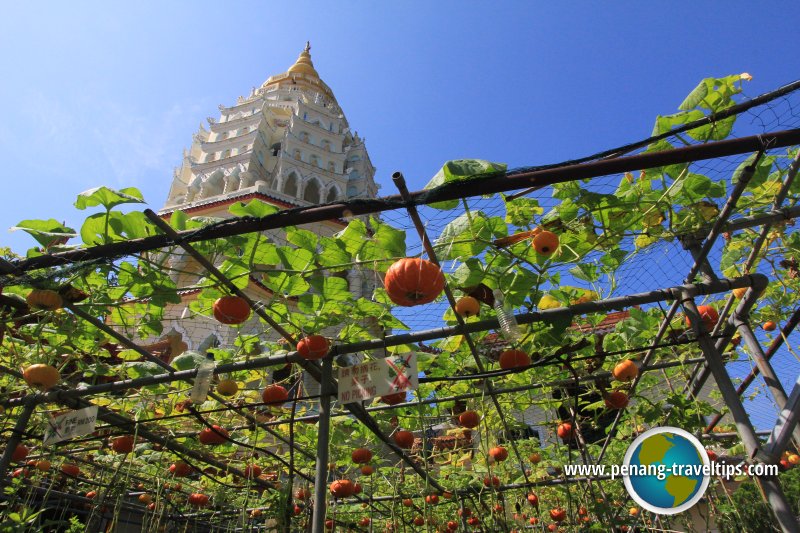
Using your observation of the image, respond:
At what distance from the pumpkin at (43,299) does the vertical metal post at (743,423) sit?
3.63m

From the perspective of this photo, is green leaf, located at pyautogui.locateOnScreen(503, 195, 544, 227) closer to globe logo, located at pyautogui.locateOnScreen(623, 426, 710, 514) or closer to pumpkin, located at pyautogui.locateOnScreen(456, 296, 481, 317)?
pumpkin, located at pyautogui.locateOnScreen(456, 296, 481, 317)

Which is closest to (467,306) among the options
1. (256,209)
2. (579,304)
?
(579,304)

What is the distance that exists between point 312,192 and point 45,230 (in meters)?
22.3

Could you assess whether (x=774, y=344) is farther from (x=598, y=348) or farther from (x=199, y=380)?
(x=199, y=380)

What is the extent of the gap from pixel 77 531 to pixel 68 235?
6.43 metres

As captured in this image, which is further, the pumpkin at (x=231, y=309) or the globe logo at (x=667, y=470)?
the pumpkin at (x=231, y=309)

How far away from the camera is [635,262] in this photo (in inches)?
122

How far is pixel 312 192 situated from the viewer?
24562 millimetres

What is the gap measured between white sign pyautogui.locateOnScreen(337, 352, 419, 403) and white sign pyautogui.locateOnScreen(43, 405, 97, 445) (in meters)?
1.93

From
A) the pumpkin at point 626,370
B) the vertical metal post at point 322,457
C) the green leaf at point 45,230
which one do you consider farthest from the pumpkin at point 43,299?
the pumpkin at point 626,370

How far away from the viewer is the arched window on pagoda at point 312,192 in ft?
78.5

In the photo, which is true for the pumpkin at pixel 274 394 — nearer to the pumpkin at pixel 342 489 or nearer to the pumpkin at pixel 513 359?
the pumpkin at pixel 342 489

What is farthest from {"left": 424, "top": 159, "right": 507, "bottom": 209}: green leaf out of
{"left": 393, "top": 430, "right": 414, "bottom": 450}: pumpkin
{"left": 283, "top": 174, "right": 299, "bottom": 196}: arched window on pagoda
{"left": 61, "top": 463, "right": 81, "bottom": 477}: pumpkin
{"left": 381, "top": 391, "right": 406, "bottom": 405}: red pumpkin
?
{"left": 283, "top": 174, "right": 299, "bottom": 196}: arched window on pagoda

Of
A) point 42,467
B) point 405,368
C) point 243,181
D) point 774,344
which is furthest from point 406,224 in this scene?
point 243,181
